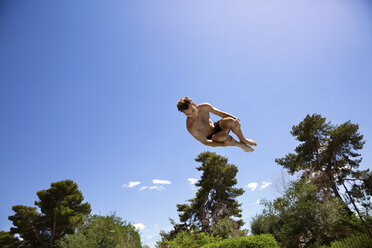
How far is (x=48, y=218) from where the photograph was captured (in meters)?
23.2

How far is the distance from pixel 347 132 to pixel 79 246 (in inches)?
1124

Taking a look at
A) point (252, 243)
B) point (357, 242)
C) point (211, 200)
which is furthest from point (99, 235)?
point (357, 242)

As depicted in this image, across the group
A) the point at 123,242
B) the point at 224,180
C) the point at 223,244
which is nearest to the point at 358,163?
the point at 224,180

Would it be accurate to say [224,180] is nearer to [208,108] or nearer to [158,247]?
[158,247]

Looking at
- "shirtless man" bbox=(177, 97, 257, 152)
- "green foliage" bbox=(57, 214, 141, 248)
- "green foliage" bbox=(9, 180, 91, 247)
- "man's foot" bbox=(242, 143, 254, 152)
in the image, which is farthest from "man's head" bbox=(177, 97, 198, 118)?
"green foliage" bbox=(9, 180, 91, 247)

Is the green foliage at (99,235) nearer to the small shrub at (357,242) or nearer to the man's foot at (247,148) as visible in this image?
the small shrub at (357,242)

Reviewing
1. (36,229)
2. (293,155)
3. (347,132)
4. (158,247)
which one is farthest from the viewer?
(36,229)

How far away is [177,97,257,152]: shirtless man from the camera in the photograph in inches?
125

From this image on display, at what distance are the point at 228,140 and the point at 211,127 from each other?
14.7 inches

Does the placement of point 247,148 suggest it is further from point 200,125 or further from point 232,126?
point 200,125

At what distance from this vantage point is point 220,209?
24.4 meters

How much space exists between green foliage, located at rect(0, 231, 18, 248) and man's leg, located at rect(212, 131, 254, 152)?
29973mm

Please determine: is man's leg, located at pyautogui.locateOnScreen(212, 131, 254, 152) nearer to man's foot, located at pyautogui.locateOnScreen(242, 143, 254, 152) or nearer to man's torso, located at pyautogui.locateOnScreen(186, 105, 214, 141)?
man's foot, located at pyautogui.locateOnScreen(242, 143, 254, 152)

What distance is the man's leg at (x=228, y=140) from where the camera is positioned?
3.17 metres
